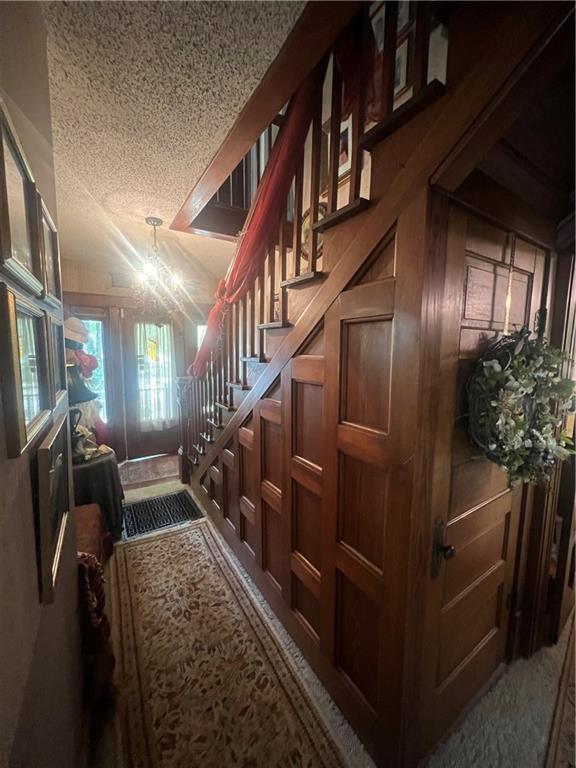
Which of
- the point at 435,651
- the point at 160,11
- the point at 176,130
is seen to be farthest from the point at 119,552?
the point at 160,11

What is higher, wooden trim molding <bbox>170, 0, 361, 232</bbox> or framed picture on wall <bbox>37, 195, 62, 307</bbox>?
wooden trim molding <bbox>170, 0, 361, 232</bbox>

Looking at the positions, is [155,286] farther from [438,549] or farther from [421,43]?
[438,549]

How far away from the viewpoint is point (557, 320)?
137cm

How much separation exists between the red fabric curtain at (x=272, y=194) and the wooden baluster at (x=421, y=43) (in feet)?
1.63

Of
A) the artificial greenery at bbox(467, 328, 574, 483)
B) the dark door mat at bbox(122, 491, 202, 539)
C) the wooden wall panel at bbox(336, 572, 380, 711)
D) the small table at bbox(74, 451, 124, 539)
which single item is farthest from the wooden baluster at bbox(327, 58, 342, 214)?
the dark door mat at bbox(122, 491, 202, 539)

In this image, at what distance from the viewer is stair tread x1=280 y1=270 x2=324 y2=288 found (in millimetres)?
1301

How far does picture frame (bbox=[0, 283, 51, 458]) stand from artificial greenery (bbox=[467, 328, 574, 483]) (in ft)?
3.92

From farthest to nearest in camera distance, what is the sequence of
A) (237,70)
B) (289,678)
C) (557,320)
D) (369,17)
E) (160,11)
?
1. (289,678)
2. (557,320)
3. (237,70)
4. (369,17)
5. (160,11)

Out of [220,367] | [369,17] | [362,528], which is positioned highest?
[369,17]

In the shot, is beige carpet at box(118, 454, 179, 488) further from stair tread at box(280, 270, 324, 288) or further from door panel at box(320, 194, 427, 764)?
stair tread at box(280, 270, 324, 288)

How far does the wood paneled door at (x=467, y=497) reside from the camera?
1.00m

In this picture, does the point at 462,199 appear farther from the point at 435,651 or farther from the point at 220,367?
the point at 220,367

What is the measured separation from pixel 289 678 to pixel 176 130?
8.66ft

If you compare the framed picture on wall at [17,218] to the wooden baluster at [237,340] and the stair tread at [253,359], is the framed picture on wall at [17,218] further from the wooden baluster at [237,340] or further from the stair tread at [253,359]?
the wooden baluster at [237,340]
